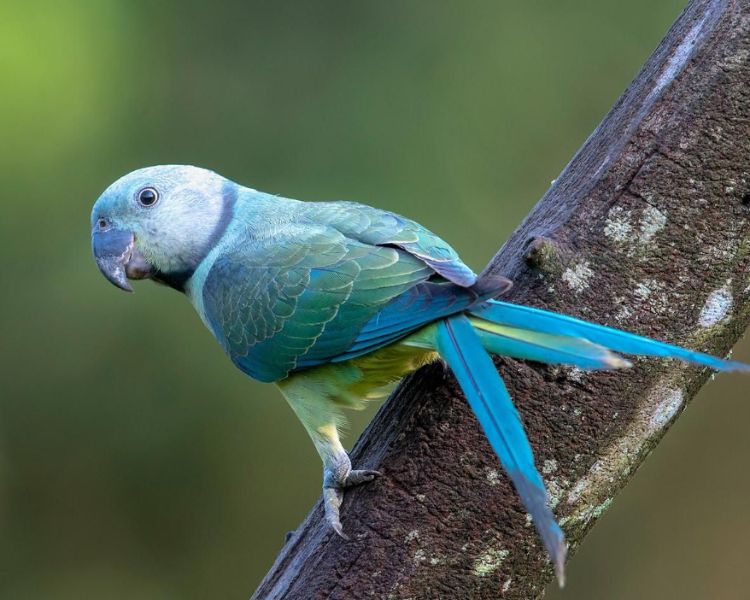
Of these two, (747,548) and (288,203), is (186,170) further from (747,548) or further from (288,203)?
(747,548)

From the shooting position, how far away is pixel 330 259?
277cm

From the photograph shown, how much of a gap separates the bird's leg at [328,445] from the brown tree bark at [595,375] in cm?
5

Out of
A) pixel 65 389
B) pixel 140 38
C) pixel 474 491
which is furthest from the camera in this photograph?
pixel 140 38

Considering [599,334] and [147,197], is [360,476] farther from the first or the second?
[147,197]

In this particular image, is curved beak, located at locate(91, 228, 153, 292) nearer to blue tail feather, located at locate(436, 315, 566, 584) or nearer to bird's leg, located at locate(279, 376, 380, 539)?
bird's leg, located at locate(279, 376, 380, 539)

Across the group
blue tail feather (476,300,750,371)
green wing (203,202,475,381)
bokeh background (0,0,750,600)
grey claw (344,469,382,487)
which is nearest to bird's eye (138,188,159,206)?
green wing (203,202,475,381)

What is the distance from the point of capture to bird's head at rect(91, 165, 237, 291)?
3279 millimetres

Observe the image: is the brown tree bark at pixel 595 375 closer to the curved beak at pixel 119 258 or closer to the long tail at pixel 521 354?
the long tail at pixel 521 354

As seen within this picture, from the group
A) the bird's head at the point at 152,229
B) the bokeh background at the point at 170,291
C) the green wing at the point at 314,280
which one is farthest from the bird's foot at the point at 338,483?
the bokeh background at the point at 170,291

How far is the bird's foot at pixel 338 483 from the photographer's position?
2.53 metres

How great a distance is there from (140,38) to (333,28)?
1160 millimetres

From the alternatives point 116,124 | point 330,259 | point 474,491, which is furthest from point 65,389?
point 474,491

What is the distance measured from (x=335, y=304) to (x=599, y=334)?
773 millimetres

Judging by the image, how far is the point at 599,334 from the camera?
2215 mm
